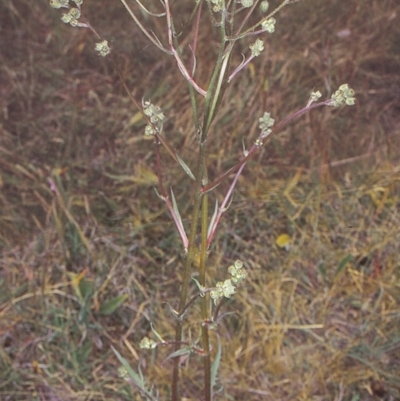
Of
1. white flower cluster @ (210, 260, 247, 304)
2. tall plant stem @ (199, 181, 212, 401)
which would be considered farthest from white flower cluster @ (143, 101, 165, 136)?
white flower cluster @ (210, 260, 247, 304)

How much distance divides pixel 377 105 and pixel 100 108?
0.85 metres

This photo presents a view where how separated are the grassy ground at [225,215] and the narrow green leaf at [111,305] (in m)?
0.01

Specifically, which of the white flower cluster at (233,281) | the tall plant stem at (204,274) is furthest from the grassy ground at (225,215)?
the white flower cluster at (233,281)

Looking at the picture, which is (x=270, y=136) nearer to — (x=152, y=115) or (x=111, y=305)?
(x=152, y=115)

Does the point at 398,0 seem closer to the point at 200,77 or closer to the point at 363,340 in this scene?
the point at 200,77

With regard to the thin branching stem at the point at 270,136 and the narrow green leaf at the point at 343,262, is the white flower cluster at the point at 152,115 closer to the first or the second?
the thin branching stem at the point at 270,136

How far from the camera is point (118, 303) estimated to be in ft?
4.87

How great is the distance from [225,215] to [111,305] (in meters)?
0.40

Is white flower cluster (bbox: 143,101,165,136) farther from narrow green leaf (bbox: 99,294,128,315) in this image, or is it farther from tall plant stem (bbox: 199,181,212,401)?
narrow green leaf (bbox: 99,294,128,315)

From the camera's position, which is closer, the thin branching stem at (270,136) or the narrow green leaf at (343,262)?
the thin branching stem at (270,136)

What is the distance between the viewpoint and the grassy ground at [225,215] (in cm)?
144

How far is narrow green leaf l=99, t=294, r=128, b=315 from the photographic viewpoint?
1.48 metres

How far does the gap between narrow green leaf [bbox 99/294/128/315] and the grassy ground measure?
0.5 inches

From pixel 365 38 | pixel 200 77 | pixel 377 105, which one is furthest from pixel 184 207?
pixel 365 38
